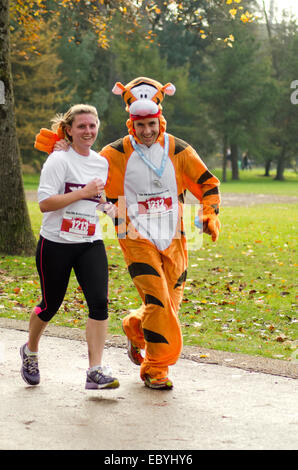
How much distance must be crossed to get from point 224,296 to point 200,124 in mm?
40681

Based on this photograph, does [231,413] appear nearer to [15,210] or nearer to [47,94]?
[15,210]

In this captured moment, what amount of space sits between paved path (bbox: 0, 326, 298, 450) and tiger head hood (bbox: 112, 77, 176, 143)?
71.4 inches

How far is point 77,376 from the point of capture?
4996 millimetres

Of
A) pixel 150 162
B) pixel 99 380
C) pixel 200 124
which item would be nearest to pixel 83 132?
pixel 150 162

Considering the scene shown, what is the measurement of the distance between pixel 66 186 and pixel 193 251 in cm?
833

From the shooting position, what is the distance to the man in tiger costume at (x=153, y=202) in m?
4.93

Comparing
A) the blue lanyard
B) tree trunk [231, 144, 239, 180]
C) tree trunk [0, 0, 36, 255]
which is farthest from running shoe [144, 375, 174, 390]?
tree trunk [231, 144, 239, 180]

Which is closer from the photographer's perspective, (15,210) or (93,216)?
(93,216)

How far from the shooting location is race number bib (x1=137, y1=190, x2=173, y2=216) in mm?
5035

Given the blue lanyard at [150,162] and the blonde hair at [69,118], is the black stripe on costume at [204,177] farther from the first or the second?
the blonde hair at [69,118]

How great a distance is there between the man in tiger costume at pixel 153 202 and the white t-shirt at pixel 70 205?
45 cm

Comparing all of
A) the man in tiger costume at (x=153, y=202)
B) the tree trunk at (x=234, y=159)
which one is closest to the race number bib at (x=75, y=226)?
the man in tiger costume at (x=153, y=202)

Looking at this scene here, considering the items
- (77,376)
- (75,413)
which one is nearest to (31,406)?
(75,413)

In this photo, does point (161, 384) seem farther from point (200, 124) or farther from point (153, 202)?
point (200, 124)
